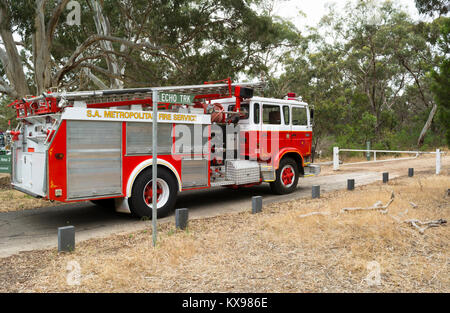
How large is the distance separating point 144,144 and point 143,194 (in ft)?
3.14

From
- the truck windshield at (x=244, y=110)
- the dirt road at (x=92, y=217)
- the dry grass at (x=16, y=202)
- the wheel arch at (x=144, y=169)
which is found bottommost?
the dirt road at (x=92, y=217)

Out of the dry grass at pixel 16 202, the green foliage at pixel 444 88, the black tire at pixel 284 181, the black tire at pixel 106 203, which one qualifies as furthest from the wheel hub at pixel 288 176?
the dry grass at pixel 16 202

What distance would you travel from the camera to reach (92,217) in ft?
25.3

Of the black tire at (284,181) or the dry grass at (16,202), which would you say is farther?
the black tire at (284,181)

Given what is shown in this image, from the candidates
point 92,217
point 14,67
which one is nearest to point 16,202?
point 92,217

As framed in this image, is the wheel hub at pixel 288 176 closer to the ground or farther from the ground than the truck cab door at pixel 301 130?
closer to the ground

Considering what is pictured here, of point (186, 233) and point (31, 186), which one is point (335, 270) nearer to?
point (186, 233)

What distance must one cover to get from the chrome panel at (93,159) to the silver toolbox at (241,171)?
9.52 feet

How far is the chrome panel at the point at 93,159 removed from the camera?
20.6 feet

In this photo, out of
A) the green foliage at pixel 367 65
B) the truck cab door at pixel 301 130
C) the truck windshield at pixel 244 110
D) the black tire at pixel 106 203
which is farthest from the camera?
the green foliage at pixel 367 65

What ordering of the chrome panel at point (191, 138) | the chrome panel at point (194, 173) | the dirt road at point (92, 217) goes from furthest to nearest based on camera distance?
the chrome panel at point (194, 173) → the chrome panel at point (191, 138) → the dirt road at point (92, 217)

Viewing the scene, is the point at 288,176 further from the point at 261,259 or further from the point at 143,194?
the point at 261,259

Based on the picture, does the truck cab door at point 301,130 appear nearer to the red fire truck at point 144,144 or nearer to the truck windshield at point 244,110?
the red fire truck at point 144,144
